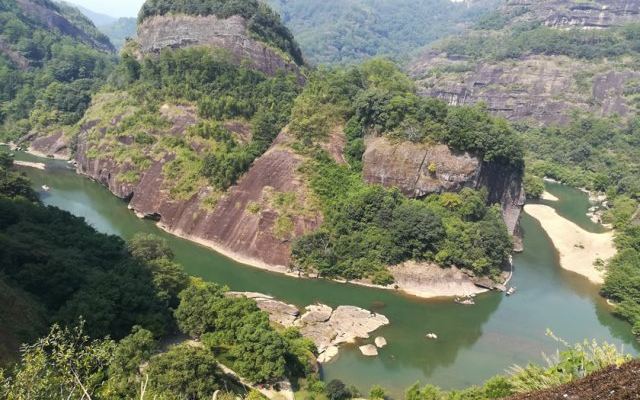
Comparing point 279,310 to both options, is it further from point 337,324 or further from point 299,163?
point 299,163

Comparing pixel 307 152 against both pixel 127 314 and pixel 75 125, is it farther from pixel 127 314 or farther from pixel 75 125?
pixel 75 125

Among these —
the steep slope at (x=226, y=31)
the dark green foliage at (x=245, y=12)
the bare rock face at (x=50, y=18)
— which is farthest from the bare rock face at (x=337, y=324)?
the bare rock face at (x=50, y=18)

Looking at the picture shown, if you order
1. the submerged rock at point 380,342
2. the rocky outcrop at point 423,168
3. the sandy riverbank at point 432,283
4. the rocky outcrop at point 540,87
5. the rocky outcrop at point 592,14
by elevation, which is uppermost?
the rocky outcrop at point 592,14

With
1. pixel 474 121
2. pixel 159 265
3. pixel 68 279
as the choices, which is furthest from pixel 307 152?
pixel 68 279

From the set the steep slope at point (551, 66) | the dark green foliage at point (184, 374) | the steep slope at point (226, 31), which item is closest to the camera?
the dark green foliage at point (184, 374)

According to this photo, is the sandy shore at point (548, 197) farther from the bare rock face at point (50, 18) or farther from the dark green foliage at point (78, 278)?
the bare rock face at point (50, 18)

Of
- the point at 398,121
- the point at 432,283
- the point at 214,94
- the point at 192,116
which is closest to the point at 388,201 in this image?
the point at 432,283

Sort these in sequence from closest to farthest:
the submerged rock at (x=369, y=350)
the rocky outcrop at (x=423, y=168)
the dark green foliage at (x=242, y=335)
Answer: the dark green foliage at (x=242, y=335) < the submerged rock at (x=369, y=350) < the rocky outcrop at (x=423, y=168)
